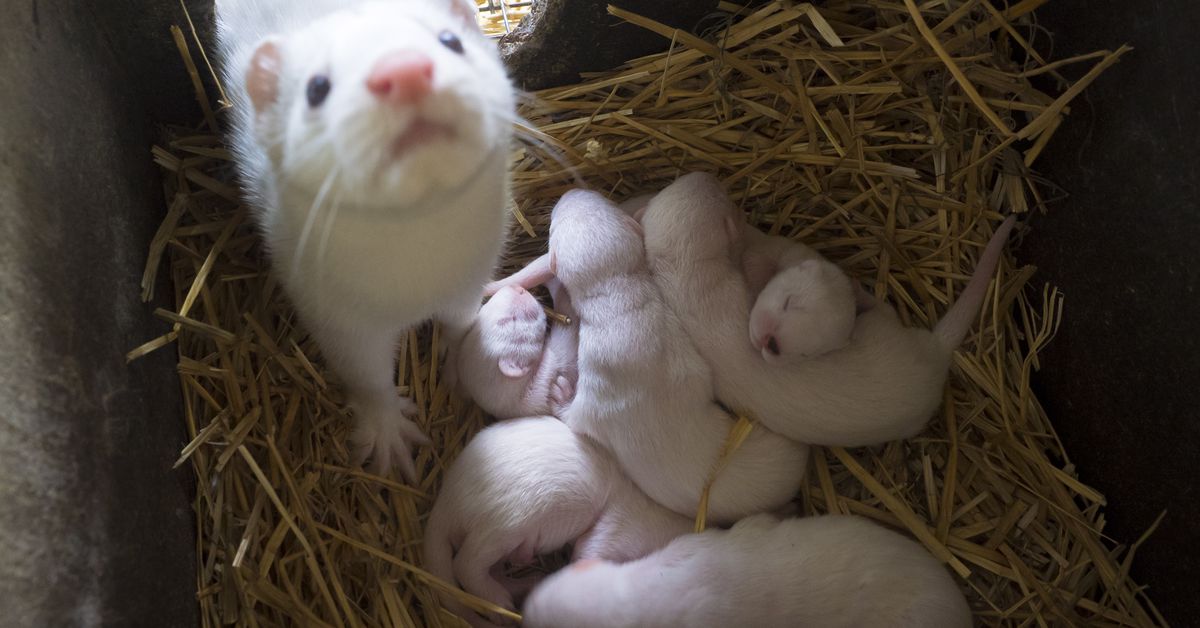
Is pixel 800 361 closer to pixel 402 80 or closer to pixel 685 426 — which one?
pixel 685 426

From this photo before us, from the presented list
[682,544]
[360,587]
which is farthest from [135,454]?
[682,544]

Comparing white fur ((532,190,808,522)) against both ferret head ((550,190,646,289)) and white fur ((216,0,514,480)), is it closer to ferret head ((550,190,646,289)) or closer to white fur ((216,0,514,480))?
ferret head ((550,190,646,289))

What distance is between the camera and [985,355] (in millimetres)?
2682

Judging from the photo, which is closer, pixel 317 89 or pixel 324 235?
pixel 317 89

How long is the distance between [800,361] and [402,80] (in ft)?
5.09

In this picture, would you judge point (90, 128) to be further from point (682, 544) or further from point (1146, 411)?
point (1146, 411)

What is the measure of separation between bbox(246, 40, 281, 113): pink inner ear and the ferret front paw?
105 cm

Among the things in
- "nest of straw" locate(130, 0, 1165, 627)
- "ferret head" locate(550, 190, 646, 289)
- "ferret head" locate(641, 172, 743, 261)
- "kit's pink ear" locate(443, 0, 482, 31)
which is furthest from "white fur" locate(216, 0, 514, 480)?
"ferret head" locate(641, 172, 743, 261)

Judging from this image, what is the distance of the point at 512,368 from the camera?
262 centimetres

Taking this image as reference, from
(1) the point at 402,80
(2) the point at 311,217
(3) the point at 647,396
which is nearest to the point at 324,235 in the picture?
(2) the point at 311,217

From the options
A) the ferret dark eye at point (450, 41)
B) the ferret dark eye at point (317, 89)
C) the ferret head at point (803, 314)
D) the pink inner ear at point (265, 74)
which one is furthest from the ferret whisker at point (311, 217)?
the ferret head at point (803, 314)

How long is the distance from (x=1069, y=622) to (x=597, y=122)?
85.3 inches

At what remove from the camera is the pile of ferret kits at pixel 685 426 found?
7.32ft

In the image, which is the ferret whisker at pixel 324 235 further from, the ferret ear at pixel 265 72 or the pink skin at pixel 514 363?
the pink skin at pixel 514 363
